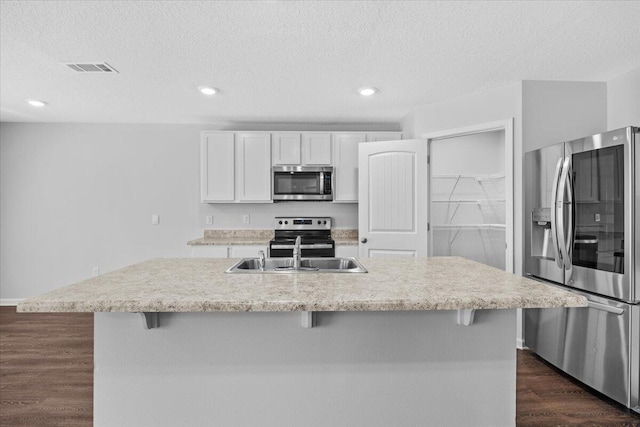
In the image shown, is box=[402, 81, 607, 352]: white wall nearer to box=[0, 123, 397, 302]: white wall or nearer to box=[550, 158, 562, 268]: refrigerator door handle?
box=[550, 158, 562, 268]: refrigerator door handle

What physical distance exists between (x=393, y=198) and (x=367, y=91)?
1.12 m

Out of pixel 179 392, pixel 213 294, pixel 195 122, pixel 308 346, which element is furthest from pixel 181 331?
pixel 195 122

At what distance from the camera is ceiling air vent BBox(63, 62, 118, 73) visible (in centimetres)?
281

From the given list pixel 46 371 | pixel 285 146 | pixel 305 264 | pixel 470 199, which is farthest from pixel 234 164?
pixel 470 199

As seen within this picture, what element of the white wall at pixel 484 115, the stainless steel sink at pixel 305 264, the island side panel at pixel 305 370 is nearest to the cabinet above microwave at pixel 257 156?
the white wall at pixel 484 115

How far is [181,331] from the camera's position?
5.22 ft

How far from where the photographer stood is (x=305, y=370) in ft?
5.27

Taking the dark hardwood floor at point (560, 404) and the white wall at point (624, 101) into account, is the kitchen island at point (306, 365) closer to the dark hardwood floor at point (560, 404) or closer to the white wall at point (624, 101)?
the dark hardwood floor at point (560, 404)

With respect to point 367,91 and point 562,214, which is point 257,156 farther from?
point 562,214

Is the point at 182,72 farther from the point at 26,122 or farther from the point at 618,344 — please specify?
the point at 618,344

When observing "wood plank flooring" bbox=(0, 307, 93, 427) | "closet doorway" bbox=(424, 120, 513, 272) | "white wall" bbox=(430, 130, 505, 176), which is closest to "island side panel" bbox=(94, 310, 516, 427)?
"wood plank flooring" bbox=(0, 307, 93, 427)

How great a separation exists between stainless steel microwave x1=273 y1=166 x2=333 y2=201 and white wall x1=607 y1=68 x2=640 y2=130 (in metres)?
2.68

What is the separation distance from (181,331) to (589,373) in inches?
102

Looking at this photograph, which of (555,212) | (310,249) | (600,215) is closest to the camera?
(600,215)
